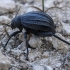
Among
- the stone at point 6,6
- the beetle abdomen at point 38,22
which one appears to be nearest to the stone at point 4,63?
the beetle abdomen at point 38,22

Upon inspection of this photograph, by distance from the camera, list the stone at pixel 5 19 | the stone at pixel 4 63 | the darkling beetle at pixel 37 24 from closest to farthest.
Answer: the stone at pixel 4 63 < the darkling beetle at pixel 37 24 < the stone at pixel 5 19

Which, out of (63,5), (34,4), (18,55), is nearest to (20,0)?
(34,4)

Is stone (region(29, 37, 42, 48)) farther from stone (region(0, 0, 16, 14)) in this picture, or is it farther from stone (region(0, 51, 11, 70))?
stone (region(0, 0, 16, 14))

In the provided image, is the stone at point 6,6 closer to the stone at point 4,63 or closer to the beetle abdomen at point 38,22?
the beetle abdomen at point 38,22

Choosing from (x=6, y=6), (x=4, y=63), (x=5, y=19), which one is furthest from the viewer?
(x=6, y=6)

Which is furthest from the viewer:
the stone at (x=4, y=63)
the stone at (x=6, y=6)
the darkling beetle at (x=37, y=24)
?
the stone at (x=6, y=6)

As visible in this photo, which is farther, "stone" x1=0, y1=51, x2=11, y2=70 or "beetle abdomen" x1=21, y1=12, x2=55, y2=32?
"beetle abdomen" x1=21, y1=12, x2=55, y2=32

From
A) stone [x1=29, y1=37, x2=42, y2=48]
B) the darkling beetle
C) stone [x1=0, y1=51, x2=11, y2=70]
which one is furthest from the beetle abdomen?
stone [x1=0, y1=51, x2=11, y2=70]

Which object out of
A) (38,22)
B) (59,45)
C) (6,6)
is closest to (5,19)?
(6,6)

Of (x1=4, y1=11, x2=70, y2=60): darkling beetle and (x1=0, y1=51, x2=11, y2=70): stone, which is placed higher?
(x1=4, y1=11, x2=70, y2=60): darkling beetle

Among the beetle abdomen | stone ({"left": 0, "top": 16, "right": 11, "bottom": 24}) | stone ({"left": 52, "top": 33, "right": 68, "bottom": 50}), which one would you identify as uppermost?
the beetle abdomen

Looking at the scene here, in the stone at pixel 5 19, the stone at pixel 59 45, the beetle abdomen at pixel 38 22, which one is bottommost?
the stone at pixel 59 45

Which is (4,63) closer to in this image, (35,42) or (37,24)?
(35,42)
